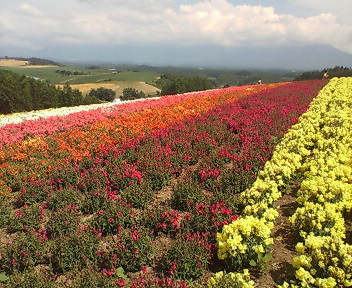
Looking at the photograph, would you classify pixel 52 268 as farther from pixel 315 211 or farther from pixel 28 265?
pixel 315 211

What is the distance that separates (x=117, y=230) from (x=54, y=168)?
4641mm

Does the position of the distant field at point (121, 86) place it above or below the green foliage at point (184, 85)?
below

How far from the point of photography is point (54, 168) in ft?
37.4

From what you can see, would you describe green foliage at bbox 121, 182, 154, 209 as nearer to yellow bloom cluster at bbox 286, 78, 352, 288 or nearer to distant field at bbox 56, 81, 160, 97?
yellow bloom cluster at bbox 286, 78, 352, 288

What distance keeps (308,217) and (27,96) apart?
6335 centimetres

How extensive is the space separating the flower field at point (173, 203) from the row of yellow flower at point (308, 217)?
2cm

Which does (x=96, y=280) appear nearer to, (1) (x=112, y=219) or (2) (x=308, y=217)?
(1) (x=112, y=219)

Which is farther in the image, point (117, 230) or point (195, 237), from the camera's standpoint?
point (117, 230)

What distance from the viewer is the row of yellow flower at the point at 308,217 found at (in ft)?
17.8

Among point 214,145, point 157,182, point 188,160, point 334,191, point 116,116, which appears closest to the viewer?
point 334,191

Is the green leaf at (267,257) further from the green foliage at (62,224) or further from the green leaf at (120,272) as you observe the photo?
the green foliage at (62,224)

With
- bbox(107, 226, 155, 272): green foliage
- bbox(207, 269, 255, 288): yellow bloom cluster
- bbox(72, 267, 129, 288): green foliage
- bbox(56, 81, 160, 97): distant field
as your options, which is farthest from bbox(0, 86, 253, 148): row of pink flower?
bbox(56, 81, 160, 97): distant field

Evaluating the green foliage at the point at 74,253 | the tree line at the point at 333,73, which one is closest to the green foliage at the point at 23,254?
the green foliage at the point at 74,253

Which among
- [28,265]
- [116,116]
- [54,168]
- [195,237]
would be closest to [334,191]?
[195,237]
